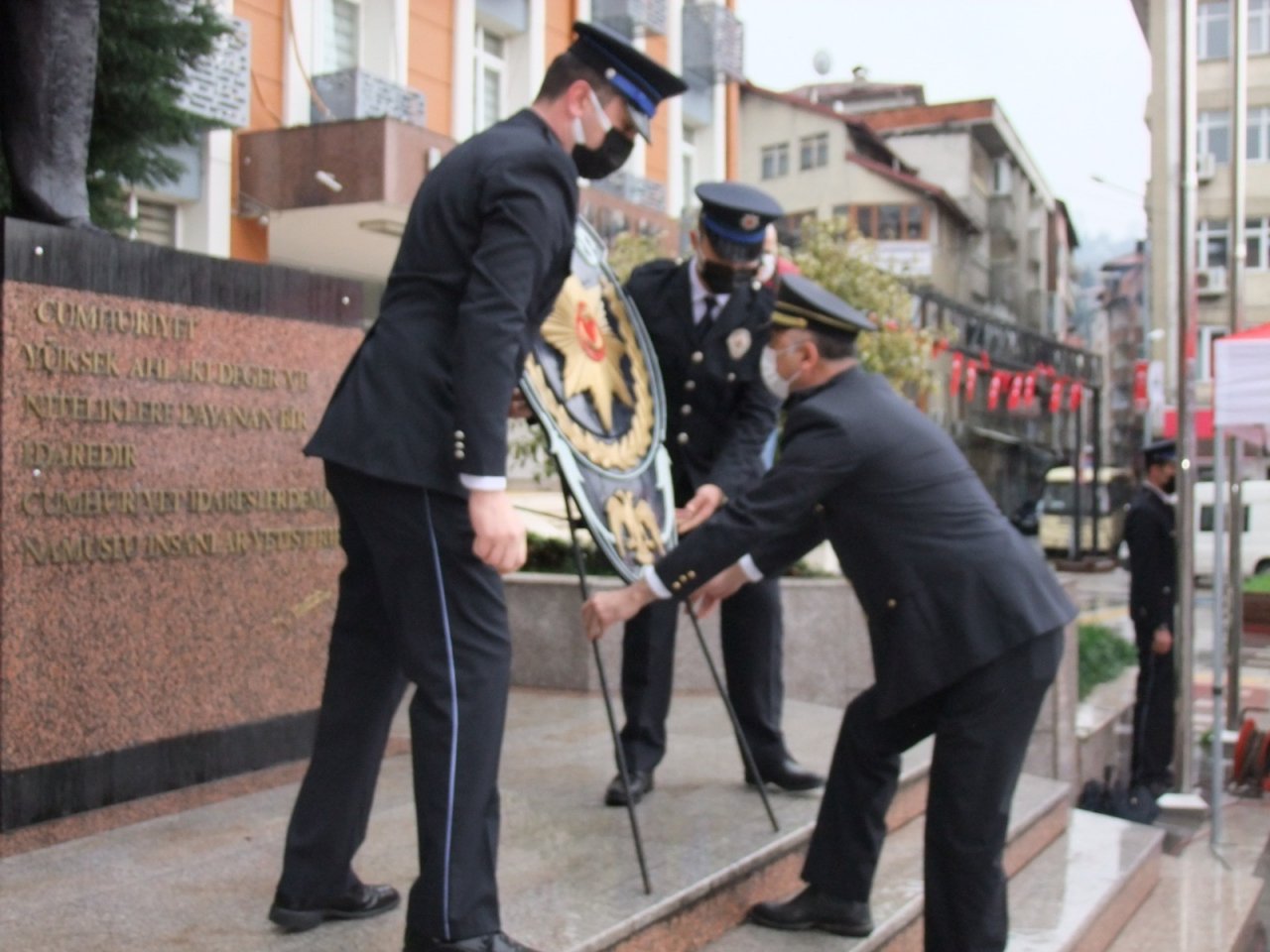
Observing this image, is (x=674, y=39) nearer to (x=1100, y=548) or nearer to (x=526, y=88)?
(x=526, y=88)

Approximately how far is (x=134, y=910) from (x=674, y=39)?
70.1ft

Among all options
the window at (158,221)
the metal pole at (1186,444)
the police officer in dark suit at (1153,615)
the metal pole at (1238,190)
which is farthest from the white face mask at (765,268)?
the window at (158,221)

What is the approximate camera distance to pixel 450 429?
2967mm

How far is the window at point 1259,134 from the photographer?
1276cm

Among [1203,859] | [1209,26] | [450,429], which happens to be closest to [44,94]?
[450,429]

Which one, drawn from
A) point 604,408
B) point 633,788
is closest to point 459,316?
point 604,408

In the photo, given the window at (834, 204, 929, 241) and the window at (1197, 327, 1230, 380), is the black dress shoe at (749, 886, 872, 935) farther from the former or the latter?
the window at (834, 204, 929, 241)

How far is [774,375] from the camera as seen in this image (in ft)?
13.2

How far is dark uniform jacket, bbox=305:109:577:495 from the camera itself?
2.86m

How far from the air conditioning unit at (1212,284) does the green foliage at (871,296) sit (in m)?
3.83

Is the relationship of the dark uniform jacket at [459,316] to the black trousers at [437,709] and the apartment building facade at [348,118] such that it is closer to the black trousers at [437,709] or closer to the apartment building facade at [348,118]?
the black trousers at [437,709]

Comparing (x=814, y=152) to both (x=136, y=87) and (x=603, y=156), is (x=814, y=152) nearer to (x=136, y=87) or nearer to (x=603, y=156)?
(x=136, y=87)

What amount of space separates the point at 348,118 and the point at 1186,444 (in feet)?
32.6

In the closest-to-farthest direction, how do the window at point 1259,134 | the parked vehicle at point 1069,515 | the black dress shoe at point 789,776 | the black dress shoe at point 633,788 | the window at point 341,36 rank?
the black dress shoe at point 633,788, the black dress shoe at point 789,776, the window at point 1259,134, the window at point 341,36, the parked vehicle at point 1069,515
